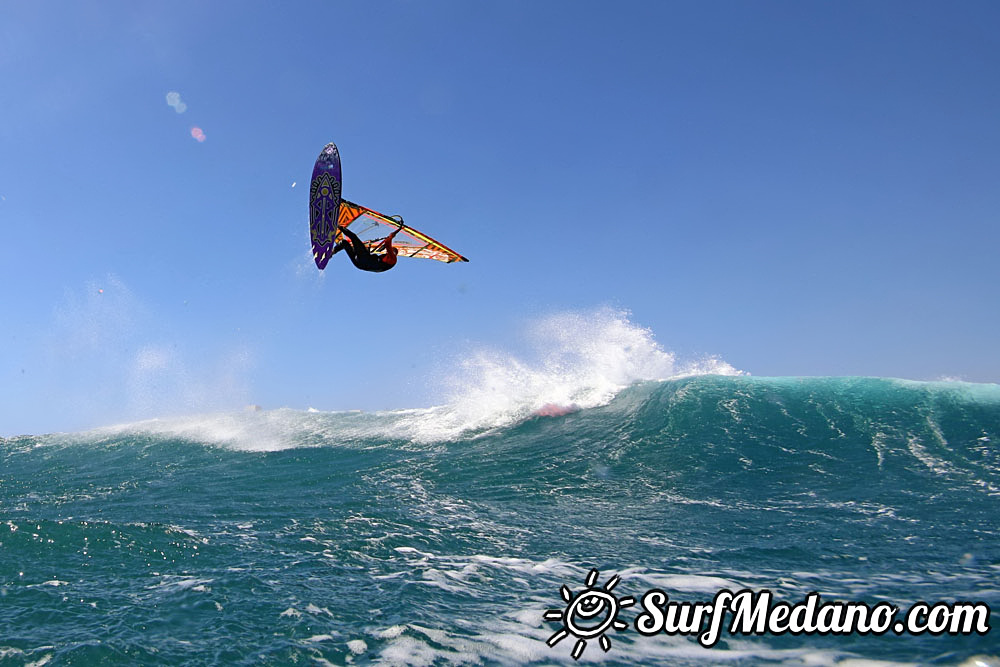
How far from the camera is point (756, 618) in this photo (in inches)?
180

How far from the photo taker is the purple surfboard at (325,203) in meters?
9.09

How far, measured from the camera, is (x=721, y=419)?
14.9m

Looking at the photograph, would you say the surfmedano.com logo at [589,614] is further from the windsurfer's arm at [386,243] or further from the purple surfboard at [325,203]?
the windsurfer's arm at [386,243]

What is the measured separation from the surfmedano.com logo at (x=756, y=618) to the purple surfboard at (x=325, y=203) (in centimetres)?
695

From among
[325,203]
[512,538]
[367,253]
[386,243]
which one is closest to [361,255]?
[367,253]

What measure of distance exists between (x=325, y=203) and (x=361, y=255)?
1150 millimetres

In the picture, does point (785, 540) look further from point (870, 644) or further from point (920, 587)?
point (870, 644)

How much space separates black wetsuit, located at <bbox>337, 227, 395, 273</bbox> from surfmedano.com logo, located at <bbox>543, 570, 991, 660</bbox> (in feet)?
23.3

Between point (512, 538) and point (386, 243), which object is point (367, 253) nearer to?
point (386, 243)

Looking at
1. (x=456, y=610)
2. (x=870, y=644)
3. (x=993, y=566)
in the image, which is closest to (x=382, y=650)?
(x=456, y=610)

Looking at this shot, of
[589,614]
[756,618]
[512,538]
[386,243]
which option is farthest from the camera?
[386,243]

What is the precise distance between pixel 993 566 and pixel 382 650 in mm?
6367

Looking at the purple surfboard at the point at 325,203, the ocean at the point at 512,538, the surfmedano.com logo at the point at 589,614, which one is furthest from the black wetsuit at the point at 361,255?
the surfmedano.com logo at the point at 589,614

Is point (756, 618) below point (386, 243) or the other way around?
below
